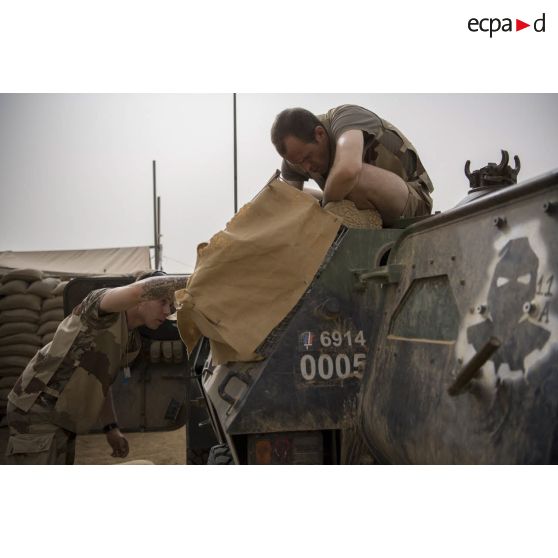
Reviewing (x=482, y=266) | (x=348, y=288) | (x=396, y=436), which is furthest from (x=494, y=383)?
(x=348, y=288)

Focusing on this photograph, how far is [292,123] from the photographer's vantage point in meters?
3.27

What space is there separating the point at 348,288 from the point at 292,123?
1091 mm

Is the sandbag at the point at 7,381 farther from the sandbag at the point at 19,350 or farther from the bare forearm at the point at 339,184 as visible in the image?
the bare forearm at the point at 339,184

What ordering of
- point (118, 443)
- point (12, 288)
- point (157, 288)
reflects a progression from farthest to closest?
point (12, 288), point (118, 443), point (157, 288)

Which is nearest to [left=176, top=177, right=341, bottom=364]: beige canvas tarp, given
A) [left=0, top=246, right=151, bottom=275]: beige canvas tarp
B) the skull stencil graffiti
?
the skull stencil graffiti

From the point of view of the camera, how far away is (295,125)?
3.27 metres

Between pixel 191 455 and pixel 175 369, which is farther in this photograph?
pixel 175 369

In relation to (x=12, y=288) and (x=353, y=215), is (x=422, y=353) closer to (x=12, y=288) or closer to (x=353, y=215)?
(x=353, y=215)

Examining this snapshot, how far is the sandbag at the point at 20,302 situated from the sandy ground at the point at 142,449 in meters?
2.03

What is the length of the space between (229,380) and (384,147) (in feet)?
5.06

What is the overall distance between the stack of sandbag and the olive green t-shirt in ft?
21.8

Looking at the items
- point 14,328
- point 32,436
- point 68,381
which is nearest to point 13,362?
point 14,328

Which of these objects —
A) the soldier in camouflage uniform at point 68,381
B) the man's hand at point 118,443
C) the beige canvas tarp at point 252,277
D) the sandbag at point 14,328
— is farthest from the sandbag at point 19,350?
the beige canvas tarp at point 252,277

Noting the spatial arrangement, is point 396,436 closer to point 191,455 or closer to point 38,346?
point 191,455
